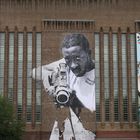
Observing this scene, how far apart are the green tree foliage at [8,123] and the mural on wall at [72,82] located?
3.54 meters

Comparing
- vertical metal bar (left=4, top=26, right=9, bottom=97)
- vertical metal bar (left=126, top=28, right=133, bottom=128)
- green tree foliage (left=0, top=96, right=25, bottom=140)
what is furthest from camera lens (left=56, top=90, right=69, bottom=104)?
vertical metal bar (left=126, top=28, right=133, bottom=128)

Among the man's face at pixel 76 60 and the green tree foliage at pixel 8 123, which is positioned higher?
the man's face at pixel 76 60

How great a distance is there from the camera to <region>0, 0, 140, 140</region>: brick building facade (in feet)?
144

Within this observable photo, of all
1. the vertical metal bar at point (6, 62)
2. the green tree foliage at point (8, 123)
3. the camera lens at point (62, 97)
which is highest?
the vertical metal bar at point (6, 62)

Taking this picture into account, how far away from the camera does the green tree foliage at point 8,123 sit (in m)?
39.7

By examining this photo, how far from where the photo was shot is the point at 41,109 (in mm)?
43469

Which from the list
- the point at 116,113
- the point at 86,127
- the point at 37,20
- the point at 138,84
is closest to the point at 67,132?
the point at 86,127

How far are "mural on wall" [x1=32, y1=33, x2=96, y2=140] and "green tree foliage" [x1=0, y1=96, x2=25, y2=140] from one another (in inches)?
139

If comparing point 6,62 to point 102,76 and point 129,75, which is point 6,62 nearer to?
point 102,76

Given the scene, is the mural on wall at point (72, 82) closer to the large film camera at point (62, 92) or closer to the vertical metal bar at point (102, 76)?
the large film camera at point (62, 92)

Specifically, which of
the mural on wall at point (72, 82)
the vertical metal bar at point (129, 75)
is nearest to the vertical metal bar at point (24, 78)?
the mural on wall at point (72, 82)

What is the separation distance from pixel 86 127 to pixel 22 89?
6.97 meters

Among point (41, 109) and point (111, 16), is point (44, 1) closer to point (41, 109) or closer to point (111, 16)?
point (111, 16)

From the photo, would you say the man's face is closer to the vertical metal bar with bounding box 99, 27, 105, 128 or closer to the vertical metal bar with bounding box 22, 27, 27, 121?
the vertical metal bar with bounding box 99, 27, 105, 128
